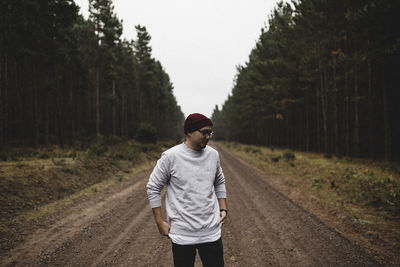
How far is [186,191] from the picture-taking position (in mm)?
2045

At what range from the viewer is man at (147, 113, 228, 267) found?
6.62 ft

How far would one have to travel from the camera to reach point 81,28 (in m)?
27.0

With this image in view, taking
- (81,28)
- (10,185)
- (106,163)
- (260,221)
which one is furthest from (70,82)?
(260,221)

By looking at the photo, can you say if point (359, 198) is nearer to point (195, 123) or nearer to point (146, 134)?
point (195, 123)

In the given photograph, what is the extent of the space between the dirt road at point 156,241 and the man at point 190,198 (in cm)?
205

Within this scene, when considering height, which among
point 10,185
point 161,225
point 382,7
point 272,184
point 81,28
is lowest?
point 272,184

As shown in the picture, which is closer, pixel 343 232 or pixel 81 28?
pixel 343 232

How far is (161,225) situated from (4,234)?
5.09 metres

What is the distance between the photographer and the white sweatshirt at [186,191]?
2023 millimetres

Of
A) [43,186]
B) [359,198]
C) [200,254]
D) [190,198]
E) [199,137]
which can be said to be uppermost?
[199,137]

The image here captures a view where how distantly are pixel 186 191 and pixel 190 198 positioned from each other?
0.08m

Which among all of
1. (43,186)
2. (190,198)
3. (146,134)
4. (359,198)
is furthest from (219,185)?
(146,134)

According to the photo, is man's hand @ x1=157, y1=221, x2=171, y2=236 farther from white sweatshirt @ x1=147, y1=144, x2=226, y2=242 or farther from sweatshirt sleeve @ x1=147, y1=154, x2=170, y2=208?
sweatshirt sleeve @ x1=147, y1=154, x2=170, y2=208

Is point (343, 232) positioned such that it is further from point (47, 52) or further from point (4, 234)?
point (47, 52)
